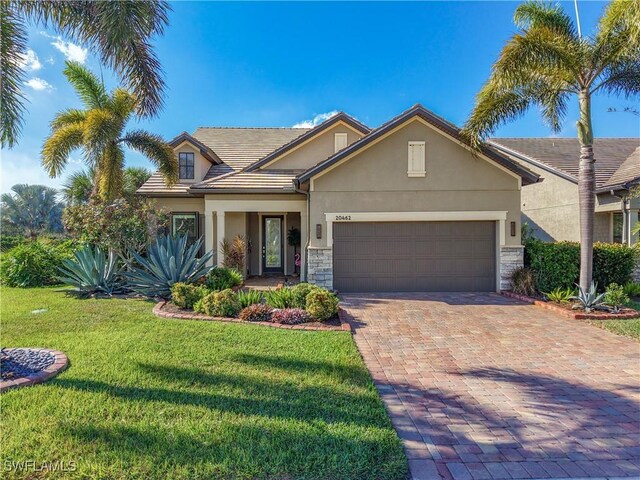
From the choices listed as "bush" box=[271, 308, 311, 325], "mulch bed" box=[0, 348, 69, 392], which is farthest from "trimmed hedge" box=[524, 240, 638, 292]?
"mulch bed" box=[0, 348, 69, 392]

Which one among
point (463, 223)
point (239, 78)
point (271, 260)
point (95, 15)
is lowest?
point (271, 260)

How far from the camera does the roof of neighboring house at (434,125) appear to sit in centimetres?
1140

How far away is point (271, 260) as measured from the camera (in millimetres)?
16562

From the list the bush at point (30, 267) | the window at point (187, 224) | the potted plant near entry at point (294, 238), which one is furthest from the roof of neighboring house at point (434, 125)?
the bush at point (30, 267)

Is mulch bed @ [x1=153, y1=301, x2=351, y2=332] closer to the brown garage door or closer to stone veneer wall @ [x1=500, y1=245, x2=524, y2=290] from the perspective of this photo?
the brown garage door

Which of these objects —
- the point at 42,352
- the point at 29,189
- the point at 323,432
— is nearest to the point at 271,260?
the point at 42,352

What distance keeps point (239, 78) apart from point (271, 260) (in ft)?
26.3

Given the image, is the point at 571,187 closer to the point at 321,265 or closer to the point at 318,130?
the point at 318,130

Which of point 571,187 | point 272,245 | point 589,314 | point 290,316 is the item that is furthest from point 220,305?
point 571,187

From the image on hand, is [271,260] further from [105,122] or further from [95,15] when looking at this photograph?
[95,15]

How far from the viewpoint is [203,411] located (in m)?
3.97

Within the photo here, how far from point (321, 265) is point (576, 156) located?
53.2ft

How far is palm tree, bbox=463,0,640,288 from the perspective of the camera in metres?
9.06

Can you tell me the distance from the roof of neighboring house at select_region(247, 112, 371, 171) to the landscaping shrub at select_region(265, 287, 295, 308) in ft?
25.9
